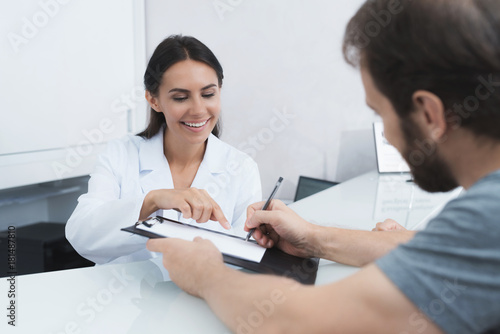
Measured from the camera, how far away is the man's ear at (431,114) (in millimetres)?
595

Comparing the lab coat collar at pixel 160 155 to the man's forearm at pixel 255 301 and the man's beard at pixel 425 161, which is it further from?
the man's beard at pixel 425 161

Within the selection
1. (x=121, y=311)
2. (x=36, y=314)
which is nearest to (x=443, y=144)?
(x=121, y=311)

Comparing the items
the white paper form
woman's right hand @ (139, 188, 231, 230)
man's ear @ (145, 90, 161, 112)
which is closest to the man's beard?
the white paper form

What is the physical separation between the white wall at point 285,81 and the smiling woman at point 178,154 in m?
0.94

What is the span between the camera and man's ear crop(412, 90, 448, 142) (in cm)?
60

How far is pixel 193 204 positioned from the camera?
1084 millimetres

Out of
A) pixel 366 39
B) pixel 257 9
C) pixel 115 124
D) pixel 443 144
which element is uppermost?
pixel 257 9

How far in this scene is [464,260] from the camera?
1.57ft

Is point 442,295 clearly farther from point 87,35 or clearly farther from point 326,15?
point 326,15

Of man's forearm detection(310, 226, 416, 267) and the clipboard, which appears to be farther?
man's forearm detection(310, 226, 416, 267)

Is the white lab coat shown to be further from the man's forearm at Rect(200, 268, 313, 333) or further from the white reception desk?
the man's forearm at Rect(200, 268, 313, 333)

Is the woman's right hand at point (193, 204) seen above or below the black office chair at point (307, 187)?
above

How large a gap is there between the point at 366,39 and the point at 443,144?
0.21 m

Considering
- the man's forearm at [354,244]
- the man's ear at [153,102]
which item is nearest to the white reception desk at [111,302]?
the man's forearm at [354,244]
